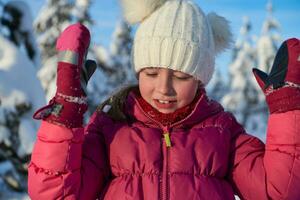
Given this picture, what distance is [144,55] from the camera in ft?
9.66

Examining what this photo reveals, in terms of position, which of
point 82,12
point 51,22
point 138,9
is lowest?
point 138,9

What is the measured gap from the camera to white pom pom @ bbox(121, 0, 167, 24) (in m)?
3.07

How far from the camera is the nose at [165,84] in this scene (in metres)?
2.76

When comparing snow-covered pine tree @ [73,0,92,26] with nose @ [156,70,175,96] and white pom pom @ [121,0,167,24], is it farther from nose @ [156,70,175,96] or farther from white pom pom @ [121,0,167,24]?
nose @ [156,70,175,96]

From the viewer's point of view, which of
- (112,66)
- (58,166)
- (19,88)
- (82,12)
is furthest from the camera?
(112,66)

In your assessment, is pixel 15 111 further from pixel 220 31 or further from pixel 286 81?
pixel 286 81

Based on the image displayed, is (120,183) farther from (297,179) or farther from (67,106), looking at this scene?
(297,179)

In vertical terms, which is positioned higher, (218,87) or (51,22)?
(51,22)

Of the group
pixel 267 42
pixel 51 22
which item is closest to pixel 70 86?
pixel 51 22

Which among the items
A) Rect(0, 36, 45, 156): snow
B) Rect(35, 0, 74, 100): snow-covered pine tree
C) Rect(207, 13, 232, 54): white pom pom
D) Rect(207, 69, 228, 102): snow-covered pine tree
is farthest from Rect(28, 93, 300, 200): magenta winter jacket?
Rect(207, 69, 228, 102): snow-covered pine tree

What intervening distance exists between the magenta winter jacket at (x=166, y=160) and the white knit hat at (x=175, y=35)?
0.24 m

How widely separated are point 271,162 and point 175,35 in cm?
86

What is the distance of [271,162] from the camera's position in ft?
8.81

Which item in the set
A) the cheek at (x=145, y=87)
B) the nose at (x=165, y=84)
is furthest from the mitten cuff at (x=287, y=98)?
the cheek at (x=145, y=87)
